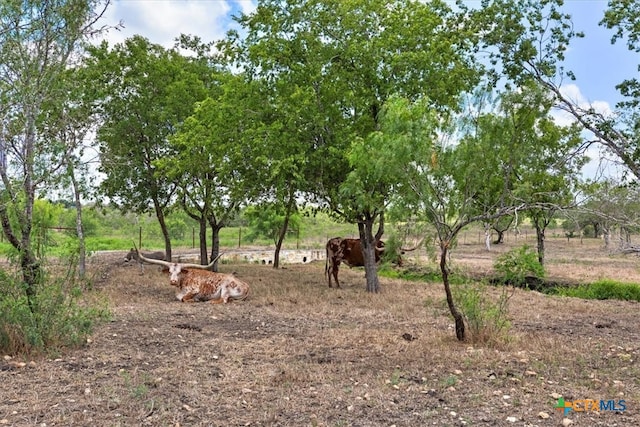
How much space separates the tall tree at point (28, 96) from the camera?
297 inches

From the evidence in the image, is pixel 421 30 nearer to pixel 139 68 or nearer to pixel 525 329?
pixel 525 329

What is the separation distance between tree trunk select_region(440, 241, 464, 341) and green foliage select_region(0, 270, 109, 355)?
4.86 m

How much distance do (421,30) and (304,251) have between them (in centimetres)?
2273

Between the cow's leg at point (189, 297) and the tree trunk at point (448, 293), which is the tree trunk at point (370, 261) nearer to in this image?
the cow's leg at point (189, 297)

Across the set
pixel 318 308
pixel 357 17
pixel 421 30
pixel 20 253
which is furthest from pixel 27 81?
pixel 421 30

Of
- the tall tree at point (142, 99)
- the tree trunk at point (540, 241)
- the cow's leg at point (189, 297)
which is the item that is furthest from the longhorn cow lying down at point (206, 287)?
the tree trunk at point (540, 241)

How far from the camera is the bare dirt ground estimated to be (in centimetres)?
534

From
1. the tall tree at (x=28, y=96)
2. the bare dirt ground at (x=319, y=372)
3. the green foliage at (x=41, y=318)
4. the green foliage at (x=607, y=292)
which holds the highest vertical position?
the tall tree at (x=28, y=96)

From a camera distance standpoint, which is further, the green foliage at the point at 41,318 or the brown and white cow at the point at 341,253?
the brown and white cow at the point at 341,253

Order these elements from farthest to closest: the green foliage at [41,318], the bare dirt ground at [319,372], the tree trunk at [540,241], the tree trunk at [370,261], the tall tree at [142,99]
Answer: the tree trunk at [540,241] < the tall tree at [142,99] < the tree trunk at [370,261] < the green foliage at [41,318] < the bare dirt ground at [319,372]

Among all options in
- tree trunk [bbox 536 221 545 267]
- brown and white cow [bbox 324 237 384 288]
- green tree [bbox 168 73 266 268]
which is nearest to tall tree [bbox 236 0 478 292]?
green tree [bbox 168 73 266 268]

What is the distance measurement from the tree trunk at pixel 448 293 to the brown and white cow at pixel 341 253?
823cm

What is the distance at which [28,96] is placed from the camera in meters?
7.94

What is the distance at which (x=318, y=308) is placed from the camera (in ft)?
39.4
